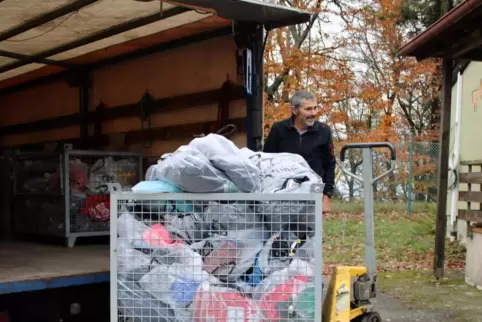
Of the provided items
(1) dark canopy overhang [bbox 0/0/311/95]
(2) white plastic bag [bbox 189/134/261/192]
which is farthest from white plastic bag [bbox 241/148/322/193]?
(1) dark canopy overhang [bbox 0/0/311/95]

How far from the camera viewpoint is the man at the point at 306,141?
15.1ft

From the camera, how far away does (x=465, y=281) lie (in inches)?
318

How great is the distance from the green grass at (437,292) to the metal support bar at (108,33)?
435 centimetres

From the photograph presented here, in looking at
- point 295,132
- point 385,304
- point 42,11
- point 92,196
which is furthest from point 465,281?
point 42,11

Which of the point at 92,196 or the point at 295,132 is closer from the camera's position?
the point at 295,132

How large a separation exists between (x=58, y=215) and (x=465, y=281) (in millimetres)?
5509

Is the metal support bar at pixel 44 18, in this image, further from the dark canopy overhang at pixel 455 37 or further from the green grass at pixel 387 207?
the green grass at pixel 387 207

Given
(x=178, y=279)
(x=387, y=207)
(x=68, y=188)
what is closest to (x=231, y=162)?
(x=178, y=279)

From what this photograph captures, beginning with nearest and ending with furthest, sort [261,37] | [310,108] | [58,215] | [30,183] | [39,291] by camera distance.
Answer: [39,291] < [310,108] < [261,37] < [58,215] < [30,183]

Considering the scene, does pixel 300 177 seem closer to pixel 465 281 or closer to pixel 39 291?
pixel 39 291

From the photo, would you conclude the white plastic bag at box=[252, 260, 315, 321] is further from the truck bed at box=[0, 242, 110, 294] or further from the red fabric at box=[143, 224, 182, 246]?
the truck bed at box=[0, 242, 110, 294]

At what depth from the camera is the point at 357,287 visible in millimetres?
3592

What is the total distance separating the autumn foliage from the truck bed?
1114cm

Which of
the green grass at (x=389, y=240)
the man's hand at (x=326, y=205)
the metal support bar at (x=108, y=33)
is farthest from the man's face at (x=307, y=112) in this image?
the green grass at (x=389, y=240)
